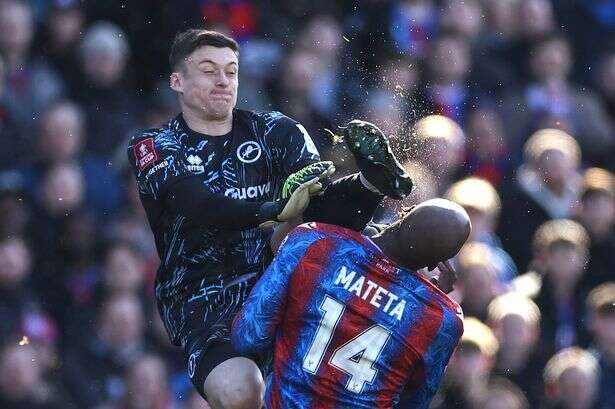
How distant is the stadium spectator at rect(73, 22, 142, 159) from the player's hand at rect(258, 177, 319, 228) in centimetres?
478

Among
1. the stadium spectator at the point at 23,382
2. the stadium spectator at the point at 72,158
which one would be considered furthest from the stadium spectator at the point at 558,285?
the stadium spectator at the point at 23,382

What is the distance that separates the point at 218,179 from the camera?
25.7 feet

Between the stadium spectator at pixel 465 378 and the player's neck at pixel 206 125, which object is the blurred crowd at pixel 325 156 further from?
the player's neck at pixel 206 125

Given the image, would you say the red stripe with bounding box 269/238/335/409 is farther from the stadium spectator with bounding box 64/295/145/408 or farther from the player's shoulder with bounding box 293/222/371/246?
the stadium spectator with bounding box 64/295/145/408

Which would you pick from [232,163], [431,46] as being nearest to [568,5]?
[431,46]

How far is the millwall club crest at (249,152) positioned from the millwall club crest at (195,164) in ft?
0.65

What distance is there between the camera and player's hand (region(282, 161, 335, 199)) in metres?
7.28

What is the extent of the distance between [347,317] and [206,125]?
1.41 meters

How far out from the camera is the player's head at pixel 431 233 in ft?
22.8

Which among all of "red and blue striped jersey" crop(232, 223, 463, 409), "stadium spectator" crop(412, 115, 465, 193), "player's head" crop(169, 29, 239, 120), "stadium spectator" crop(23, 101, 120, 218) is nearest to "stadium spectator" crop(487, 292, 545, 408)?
"stadium spectator" crop(412, 115, 465, 193)

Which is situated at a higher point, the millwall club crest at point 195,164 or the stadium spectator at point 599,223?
the millwall club crest at point 195,164

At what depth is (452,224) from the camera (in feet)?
22.9

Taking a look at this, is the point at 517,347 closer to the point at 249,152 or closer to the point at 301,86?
the point at 301,86

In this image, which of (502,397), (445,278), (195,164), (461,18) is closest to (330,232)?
(445,278)
